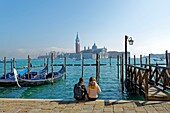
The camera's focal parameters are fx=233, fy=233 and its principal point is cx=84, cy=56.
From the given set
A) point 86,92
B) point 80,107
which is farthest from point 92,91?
point 80,107

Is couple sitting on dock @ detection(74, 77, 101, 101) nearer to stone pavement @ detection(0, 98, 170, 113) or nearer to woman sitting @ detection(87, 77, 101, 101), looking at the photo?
woman sitting @ detection(87, 77, 101, 101)

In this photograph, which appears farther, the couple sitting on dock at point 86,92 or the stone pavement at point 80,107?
the couple sitting on dock at point 86,92

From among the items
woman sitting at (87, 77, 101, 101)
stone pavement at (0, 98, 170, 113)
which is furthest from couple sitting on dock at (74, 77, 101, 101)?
stone pavement at (0, 98, 170, 113)

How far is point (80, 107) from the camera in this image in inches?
242

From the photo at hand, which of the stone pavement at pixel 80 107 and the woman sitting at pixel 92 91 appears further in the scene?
the woman sitting at pixel 92 91

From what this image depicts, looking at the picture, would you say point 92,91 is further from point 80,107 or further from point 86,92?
point 80,107

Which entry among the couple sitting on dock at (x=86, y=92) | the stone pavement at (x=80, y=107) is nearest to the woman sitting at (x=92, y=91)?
the couple sitting on dock at (x=86, y=92)

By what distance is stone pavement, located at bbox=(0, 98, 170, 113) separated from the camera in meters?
5.77

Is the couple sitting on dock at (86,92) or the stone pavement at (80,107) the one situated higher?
the couple sitting on dock at (86,92)

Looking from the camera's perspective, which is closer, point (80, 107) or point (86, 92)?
point (80, 107)

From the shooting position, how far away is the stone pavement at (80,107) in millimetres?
5766

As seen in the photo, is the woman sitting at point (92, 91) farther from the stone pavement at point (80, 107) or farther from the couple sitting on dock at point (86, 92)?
the stone pavement at point (80, 107)

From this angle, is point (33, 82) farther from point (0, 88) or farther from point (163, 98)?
point (163, 98)

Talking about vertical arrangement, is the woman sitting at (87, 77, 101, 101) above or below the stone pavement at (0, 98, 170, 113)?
above
